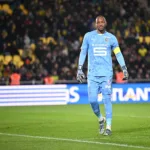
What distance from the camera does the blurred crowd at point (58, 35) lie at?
24.8 meters

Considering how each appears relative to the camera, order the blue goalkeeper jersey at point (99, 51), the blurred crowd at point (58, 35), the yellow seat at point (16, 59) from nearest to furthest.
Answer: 1. the blue goalkeeper jersey at point (99, 51)
2. the yellow seat at point (16, 59)
3. the blurred crowd at point (58, 35)

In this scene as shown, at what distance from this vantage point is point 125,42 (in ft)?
90.1

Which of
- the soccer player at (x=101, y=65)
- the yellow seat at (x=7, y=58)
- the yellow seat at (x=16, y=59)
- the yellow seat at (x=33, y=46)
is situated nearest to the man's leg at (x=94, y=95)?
the soccer player at (x=101, y=65)

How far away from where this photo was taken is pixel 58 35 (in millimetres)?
26922

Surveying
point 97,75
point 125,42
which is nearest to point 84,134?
point 97,75

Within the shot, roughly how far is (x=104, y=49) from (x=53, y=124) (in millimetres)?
3160

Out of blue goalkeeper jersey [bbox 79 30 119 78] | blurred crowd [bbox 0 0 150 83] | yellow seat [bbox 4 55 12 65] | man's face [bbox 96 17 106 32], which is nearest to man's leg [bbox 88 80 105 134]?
blue goalkeeper jersey [bbox 79 30 119 78]

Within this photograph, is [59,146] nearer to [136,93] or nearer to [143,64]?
[136,93]

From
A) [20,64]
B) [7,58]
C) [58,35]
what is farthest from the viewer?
[58,35]

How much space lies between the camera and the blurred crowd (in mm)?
24828

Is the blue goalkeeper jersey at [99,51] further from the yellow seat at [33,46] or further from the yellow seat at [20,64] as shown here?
the yellow seat at [33,46]

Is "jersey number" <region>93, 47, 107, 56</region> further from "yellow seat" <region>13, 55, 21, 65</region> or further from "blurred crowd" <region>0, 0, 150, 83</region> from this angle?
"yellow seat" <region>13, 55, 21, 65</region>

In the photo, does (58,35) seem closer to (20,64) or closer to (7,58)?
(20,64)

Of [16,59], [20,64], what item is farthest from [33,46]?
[20,64]
